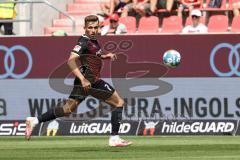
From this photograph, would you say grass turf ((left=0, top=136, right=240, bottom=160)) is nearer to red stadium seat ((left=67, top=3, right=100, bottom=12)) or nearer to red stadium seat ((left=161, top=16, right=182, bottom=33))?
red stadium seat ((left=161, top=16, right=182, bottom=33))

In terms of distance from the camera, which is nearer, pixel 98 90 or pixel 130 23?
pixel 98 90

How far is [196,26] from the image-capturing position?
20.0 metres

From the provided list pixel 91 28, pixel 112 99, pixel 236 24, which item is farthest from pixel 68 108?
pixel 236 24

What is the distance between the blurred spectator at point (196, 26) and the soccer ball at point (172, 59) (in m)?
1.71

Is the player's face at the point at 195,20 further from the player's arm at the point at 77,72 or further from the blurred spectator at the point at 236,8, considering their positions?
the player's arm at the point at 77,72

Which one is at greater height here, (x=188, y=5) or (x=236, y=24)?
(x=188, y=5)

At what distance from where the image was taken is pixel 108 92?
1446 centimetres

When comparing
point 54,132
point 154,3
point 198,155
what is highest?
point 154,3

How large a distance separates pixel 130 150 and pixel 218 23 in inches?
298

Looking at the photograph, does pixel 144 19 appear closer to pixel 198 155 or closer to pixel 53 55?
pixel 53 55

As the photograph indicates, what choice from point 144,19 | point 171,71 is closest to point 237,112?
point 171,71

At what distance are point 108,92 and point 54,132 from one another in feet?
17.8

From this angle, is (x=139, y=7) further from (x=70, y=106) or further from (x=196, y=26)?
(x=70, y=106)

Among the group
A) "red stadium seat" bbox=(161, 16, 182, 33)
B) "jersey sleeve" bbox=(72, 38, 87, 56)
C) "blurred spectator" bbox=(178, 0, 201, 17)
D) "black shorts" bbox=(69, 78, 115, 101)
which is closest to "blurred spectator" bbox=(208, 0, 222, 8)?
"blurred spectator" bbox=(178, 0, 201, 17)
